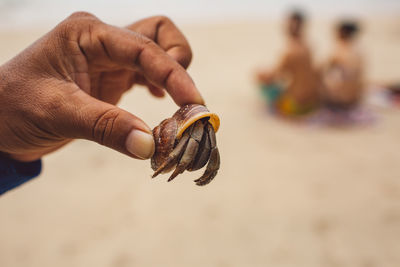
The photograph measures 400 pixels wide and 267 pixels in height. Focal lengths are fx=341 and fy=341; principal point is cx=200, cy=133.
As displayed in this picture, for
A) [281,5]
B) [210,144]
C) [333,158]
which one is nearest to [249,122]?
[333,158]

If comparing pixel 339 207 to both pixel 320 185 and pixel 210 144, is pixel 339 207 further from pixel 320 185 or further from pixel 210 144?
pixel 210 144

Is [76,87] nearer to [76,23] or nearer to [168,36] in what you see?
[76,23]

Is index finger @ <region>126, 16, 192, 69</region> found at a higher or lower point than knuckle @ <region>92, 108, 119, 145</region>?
higher

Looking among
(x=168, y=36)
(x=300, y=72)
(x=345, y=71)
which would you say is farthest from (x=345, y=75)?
(x=168, y=36)

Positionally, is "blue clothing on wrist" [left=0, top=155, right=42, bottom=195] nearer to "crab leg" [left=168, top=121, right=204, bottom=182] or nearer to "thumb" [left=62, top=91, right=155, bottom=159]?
"thumb" [left=62, top=91, right=155, bottom=159]

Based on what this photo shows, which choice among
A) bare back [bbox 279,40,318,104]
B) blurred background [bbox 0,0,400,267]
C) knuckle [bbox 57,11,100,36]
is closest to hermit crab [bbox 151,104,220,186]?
knuckle [bbox 57,11,100,36]

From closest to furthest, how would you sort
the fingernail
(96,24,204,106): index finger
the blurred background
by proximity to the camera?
the fingernail → (96,24,204,106): index finger → the blurred background
